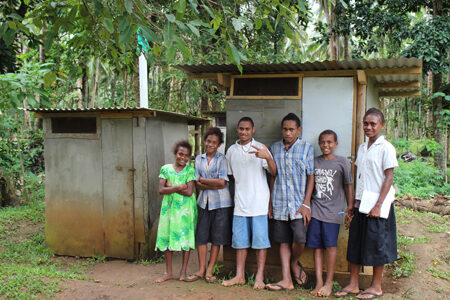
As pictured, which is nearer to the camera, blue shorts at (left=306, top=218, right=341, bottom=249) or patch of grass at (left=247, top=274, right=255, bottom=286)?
blue shorts at (left=306, top=218, right=341, bottom=249)

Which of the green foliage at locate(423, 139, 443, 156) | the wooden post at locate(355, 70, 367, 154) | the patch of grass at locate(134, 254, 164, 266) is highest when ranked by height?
the wooden post at locate(355, 70, 367, 154)

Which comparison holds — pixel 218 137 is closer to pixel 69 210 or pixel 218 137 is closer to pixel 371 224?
pixel 371 224

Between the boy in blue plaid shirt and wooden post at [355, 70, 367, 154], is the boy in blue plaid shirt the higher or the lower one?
the lower one

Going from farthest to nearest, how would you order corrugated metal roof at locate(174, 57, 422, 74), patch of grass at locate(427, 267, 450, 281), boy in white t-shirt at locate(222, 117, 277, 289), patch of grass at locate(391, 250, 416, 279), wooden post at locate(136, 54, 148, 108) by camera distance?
wooden post at locate(136, 54, 148, 108)
patch of grass at locate(391, 250, 416, 279)
patch of grass at locate(427, 267, 450, 281)
boy in white t-shirt at locate(222, 117, 277, 289)
corrugated metal roof at locate(174, 57, 422, 74)

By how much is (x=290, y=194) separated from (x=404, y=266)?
204 centimetres

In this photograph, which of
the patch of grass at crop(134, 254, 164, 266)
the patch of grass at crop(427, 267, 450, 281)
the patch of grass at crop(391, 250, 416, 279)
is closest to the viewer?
the patch of grass at crop(427, 267, 450, 281)

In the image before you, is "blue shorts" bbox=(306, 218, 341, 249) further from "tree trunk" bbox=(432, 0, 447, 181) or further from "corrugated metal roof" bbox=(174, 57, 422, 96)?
"tree trunk" bbox=(432, 0, 447, 181)

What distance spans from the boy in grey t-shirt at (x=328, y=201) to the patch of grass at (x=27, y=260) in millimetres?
2641

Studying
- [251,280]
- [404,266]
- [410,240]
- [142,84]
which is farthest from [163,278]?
[142,84]

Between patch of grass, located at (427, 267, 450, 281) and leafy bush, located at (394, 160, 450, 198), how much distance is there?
448 cm

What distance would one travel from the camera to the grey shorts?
3812 millimetres

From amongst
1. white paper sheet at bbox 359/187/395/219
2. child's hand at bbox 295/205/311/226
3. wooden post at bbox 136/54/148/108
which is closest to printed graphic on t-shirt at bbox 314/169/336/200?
child's hand at bbox 295/205/311/226

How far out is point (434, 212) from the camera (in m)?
7.12

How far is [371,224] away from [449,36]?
20.8ft
